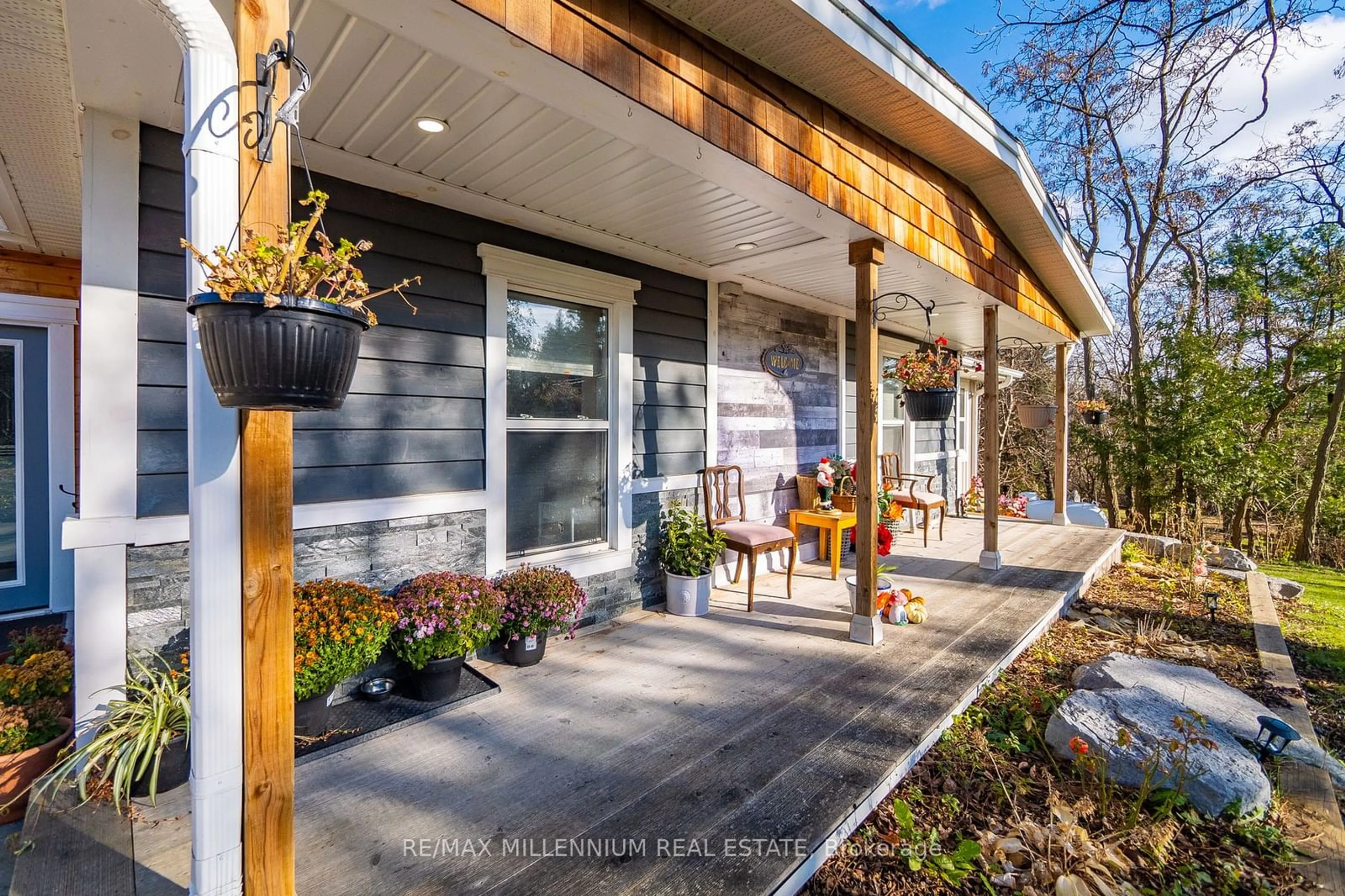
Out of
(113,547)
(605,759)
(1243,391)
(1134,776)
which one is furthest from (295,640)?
(1243,391)

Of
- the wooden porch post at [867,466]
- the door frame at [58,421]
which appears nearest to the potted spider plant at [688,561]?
the wooden porch post at [867,466]

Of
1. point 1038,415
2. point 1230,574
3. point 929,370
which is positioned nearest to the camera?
point 929,370

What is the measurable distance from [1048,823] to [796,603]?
209 centimetres

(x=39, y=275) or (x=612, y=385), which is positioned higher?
(x=39, y=275)

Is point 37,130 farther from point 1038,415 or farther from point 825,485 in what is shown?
point 1038,415

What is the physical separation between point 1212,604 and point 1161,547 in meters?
2.34

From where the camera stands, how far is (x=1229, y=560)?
5.79 meters

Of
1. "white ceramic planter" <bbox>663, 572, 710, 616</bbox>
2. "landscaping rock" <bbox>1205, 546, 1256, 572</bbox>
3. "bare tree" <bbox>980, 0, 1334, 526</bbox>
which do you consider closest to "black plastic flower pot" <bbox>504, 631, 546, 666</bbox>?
"white ceramic planter" <bbox>663, 572, 710, 616</bbox>

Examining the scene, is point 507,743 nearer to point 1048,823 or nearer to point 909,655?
point 1048,823

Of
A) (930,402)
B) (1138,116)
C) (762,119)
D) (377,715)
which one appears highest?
(1138,116)

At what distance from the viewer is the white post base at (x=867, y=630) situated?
10.6 feet

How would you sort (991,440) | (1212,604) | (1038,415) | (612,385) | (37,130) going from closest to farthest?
(37,130)
(612,385)
(1212,604)
(991,440)
(1038,415)

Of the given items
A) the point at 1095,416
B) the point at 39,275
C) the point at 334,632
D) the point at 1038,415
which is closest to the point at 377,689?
the point at 334,632

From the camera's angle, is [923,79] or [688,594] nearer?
[923,79]
